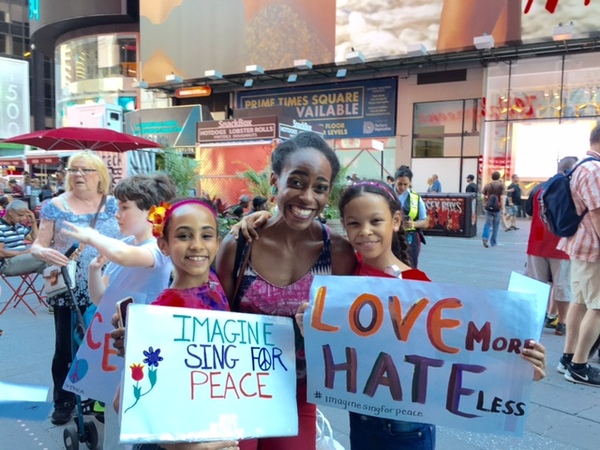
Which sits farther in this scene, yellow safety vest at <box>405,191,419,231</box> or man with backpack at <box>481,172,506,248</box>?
man with backpack at <box>481,172,506,248</box>

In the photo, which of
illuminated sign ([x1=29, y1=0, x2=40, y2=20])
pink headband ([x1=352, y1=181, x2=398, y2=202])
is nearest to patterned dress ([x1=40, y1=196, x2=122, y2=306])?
pink headband ([x1=352, y1=181, x2=398, y2=202])

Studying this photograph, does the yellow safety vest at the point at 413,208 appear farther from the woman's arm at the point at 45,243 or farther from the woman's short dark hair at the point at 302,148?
the woman's short dark hair at the point at 302,148

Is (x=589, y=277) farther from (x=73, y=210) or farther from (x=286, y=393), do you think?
(x=73, y=210)

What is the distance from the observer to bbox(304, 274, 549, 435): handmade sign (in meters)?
1.63

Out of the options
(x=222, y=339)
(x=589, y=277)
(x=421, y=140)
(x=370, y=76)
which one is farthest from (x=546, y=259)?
(x=370, y=76)

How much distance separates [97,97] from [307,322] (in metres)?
33.6

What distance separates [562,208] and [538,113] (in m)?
17.2

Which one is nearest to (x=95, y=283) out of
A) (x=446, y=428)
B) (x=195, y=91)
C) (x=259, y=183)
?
(x=446, y=428)

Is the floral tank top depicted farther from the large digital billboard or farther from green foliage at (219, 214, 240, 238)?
the large digital billboard

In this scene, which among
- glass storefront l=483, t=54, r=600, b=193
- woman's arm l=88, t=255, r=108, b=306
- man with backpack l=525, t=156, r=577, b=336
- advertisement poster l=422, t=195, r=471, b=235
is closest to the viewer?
woman's arm l=88, t=255, r=108, b=306

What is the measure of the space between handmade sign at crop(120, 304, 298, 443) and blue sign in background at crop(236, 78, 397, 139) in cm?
2172

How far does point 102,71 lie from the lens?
31.6 meters

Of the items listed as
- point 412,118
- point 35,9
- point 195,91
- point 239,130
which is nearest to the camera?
point 239,130

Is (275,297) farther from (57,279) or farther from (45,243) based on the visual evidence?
(45,243)
